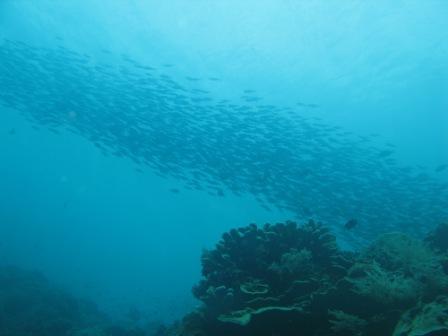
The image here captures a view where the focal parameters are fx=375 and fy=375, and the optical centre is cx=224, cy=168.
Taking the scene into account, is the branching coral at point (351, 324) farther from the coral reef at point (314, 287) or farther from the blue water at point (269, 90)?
the blue water at point (269, 90)

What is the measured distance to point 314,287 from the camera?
5824 mm

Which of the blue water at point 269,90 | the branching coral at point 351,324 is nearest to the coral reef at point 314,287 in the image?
the branching coral at point 351,324

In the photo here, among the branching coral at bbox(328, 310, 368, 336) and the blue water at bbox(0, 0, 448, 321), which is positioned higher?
the blue water at bbox(0, 0, 448, 321)

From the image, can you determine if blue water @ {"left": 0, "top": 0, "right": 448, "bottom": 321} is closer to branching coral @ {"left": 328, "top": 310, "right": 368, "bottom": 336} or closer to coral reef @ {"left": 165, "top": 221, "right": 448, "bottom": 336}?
coral reef @ {"left": 165, "top": 221, "right": 448, "bottom": 336}

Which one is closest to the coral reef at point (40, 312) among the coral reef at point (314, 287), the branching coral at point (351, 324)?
the coral reef at point (314, 287)

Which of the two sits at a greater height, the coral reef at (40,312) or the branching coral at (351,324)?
the coral reef at (40,312)

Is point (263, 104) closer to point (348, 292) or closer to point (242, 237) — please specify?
point (242, 237)

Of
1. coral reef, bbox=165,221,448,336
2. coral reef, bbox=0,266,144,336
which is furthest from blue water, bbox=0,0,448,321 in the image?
coral reef, bbox=0,266,144,336

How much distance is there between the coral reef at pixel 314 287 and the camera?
4770 millimetres

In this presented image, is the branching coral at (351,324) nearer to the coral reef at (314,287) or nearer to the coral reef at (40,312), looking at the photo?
the coral reef at (314,287)

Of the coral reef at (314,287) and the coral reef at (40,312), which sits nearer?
the coral reef at (314,287)

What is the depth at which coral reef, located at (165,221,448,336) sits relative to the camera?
4.77m

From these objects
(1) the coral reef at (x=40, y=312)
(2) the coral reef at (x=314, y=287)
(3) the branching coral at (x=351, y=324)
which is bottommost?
(3) the branching coral at (x=351, y=324)

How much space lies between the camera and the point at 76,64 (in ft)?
81.0
